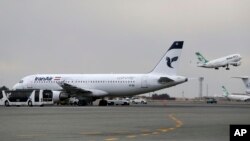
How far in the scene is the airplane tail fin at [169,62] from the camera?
80.1 m

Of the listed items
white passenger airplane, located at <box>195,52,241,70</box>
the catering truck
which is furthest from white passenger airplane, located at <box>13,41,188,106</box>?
white passenger airplane, located at <box>195,52,241,70</box>

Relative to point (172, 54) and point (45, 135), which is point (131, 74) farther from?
point (45, 135)

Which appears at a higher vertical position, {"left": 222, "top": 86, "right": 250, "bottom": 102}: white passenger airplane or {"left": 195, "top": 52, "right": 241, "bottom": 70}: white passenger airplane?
{"left": 195, "top": 52, "right": 241, "bottom": 70}: white passenger airplane

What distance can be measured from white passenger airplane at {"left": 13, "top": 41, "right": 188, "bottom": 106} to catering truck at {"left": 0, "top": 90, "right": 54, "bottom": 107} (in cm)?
175

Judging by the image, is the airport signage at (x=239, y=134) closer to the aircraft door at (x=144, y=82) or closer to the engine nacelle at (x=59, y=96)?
the aircraft door at (x=144, y=82)

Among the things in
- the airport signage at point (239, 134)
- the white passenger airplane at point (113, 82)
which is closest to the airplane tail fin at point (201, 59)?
the white passenger airplane at point (113, 82)

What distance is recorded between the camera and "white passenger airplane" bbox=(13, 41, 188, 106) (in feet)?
259

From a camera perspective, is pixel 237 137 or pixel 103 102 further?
pixel 103 102

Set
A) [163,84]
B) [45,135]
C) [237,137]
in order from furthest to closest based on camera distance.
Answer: [163,84]
[45,135]
[237,137]

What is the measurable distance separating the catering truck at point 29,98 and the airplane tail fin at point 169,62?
15.9 metres

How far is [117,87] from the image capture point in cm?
8131

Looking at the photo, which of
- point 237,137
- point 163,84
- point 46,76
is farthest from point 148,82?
point 237,137

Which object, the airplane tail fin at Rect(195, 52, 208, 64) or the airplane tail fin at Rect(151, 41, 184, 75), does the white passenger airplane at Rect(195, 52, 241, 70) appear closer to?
the airplane tail fin at Rect(195, 52, 208, 64)

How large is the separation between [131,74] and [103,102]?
758cm
